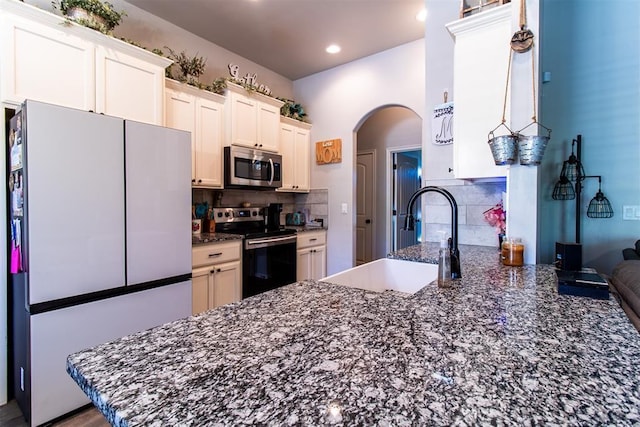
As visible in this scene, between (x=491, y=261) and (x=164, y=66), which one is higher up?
(x=164, y=66)

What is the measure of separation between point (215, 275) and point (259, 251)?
1.60ft

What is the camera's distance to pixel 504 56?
1744 mm

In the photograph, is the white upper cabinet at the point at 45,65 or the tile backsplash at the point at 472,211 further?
the tile backsplash at the point at 472,211

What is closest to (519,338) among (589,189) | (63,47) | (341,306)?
(341,306)

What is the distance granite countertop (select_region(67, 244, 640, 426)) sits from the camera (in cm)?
44

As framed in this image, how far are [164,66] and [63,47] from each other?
659 mm

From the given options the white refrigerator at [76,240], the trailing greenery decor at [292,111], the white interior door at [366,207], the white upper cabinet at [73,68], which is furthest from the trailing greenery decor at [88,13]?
the white interior door at [366,207]

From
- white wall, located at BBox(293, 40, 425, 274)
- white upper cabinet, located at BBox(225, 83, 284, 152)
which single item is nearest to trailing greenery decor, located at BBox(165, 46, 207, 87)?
white upper cabinet, located at BBox(225, 83, 284, 152)

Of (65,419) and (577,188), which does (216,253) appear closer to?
(65,419)

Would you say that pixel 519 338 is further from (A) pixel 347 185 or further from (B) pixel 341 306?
(A) pixel 347 185

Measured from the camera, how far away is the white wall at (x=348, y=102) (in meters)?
3.33

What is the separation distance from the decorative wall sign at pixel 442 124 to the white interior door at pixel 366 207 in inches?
97.6

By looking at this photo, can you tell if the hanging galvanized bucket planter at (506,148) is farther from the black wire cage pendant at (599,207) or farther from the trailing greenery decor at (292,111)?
the trailing greenery decor at (292,111)

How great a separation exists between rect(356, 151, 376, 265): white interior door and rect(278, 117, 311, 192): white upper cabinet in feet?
4.28
